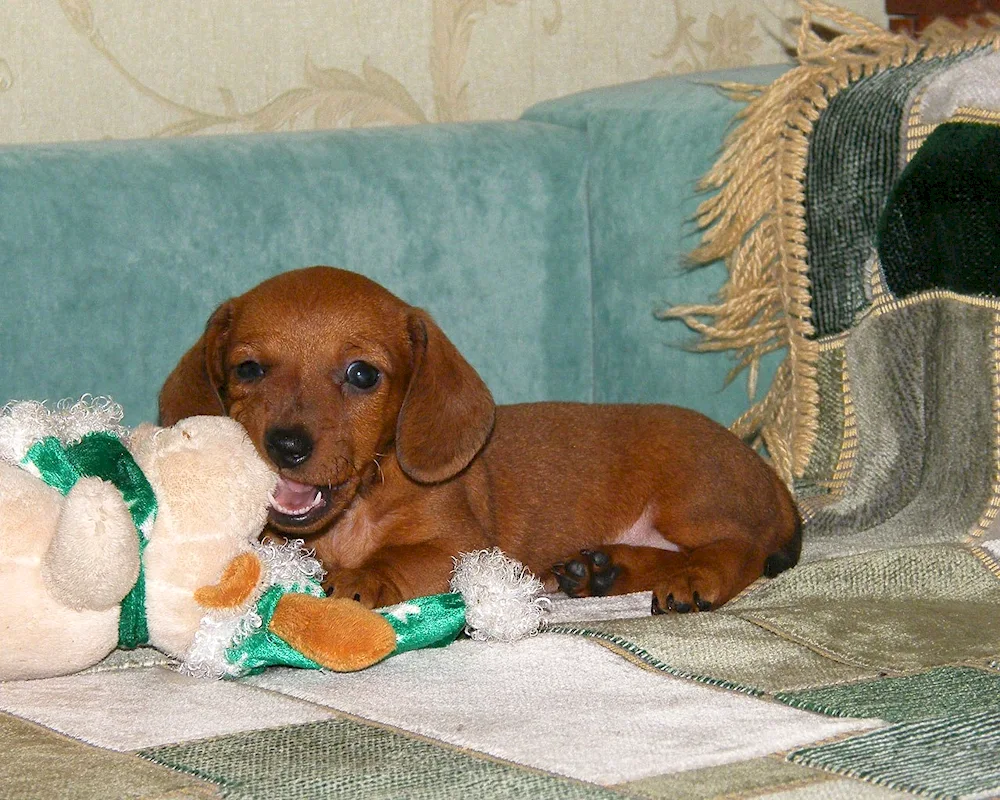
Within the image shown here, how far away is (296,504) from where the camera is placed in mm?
2318

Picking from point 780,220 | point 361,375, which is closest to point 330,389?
point 361,375

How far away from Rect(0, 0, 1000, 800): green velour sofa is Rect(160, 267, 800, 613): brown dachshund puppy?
16 cm

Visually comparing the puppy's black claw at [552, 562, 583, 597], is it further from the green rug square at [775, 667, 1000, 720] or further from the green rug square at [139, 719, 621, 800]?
the green rug square at [139, 719, 621, 800]

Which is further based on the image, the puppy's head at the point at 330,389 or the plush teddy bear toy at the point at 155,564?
the puppy's head at the point at 330,389

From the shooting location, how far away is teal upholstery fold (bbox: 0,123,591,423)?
2.80m

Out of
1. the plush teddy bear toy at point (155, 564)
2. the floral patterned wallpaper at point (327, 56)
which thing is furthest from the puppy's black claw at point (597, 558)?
the floral patterned wallpaper at point (327, 56)

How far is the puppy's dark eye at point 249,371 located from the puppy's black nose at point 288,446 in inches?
9.0

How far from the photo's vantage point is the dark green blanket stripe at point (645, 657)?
1808 millimetres

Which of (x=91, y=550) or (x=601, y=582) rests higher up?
(x=91, y=550)

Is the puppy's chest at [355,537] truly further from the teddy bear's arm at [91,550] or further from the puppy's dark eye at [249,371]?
the teddy bear's arm at [91,550]

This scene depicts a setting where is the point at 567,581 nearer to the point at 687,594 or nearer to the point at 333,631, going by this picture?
the point at 687,594

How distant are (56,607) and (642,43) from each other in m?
2.98

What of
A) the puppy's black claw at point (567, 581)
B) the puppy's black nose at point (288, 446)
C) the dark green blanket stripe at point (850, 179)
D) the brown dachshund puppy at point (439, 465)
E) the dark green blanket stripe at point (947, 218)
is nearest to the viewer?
the puppy's black nose at point (288, 446)

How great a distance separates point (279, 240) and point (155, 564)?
1.38m
